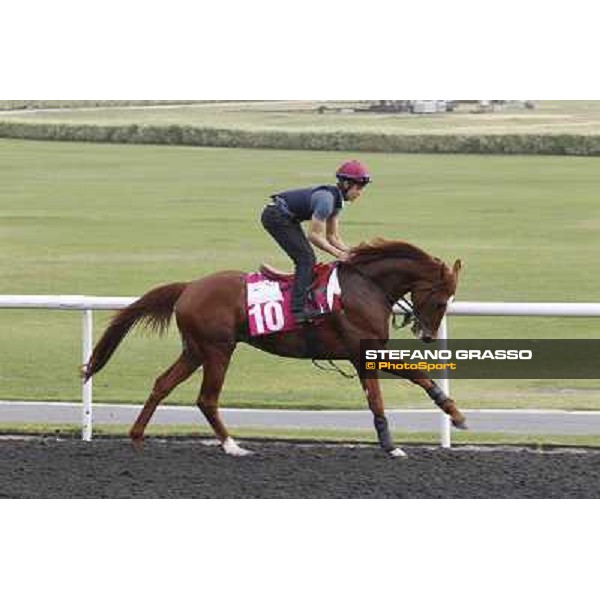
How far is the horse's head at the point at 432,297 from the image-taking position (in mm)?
9023

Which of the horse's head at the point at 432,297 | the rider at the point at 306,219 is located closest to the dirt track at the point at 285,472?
the horse's head at the point at 432,297

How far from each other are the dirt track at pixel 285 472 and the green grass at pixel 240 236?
8.74ft

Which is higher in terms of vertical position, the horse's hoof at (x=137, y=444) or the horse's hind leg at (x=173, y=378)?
the horse's hind leg at (x=173, y=378)

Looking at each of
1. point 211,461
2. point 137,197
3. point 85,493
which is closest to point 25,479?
point 85,493

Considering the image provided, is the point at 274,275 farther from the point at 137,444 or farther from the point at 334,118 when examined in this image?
the point at 334,118

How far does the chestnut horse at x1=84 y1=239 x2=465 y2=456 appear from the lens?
901cm

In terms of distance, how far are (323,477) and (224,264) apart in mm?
12606

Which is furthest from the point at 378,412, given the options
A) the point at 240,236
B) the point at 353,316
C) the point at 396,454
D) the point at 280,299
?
the point at 240,236

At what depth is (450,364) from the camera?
30.2ft

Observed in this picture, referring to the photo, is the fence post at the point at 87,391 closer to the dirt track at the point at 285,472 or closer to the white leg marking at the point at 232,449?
the dirt track at the point at 285,472

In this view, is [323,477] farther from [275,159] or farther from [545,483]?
[275,159]

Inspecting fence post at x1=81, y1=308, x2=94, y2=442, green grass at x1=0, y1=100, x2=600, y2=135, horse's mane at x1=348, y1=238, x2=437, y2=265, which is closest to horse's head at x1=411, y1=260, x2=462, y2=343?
horse's mane at x1=348, y1=238, x2=437, y2=265

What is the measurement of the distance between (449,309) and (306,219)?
3.32ft

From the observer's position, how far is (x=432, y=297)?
357 inches
